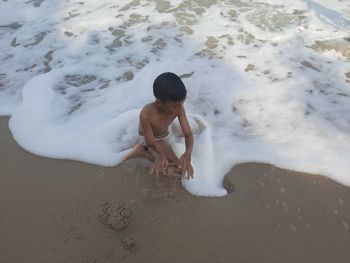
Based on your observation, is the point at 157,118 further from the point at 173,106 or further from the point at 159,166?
the point at 159,166

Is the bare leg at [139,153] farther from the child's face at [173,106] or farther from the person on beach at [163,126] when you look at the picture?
the child's face at [173,106]

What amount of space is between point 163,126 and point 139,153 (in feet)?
0.92

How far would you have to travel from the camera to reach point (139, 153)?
10.3 ft

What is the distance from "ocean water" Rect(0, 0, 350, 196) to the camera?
329cm

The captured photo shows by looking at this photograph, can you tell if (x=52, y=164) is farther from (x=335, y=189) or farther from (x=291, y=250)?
(x=335, y=189)

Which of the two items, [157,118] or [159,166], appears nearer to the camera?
[159,166]

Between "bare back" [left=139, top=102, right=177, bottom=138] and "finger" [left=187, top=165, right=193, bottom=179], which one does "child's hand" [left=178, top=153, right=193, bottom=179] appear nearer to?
"finger" [left=187, top=165, right=193, bottom=179]

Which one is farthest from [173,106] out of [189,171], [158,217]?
[158,217]

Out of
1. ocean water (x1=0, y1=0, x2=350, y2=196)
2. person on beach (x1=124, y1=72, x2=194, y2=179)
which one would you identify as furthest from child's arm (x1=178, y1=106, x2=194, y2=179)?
ocean water (x1=0, y1=0, x2=350, y2=196)

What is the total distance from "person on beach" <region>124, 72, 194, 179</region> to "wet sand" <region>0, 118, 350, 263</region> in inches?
4.6

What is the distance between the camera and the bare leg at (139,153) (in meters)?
3.14

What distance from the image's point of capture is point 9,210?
2734 millimetres

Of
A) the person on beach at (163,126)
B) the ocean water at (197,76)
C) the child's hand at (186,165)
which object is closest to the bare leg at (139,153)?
the person on beach at (163,126)

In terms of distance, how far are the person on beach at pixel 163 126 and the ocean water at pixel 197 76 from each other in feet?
0.48
